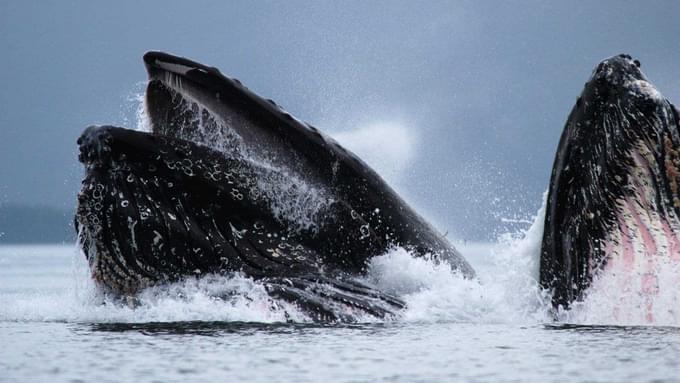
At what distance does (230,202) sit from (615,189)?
277cm

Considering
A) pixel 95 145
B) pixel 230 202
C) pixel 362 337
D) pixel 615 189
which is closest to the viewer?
pixel 362 337

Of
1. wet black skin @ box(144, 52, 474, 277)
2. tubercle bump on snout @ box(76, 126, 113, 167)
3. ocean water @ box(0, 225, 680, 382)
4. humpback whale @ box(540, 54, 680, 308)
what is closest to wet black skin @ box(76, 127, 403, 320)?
tubercle bump on snout @ box(76, 126, 113, 167)

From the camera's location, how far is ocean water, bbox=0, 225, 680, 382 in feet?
21.7

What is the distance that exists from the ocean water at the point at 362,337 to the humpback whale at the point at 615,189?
301mm

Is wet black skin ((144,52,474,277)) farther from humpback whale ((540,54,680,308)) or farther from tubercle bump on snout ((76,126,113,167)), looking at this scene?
humpback whale ((540,54,680,308))

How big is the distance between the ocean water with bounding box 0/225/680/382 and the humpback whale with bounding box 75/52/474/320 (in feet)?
0.59

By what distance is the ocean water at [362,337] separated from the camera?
662cm

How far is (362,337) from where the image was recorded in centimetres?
801

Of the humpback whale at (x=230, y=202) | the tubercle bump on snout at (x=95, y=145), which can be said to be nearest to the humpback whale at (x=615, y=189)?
the humpback whale at (x=230, y=202)

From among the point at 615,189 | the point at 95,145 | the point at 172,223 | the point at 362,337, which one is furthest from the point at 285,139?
the point at 615,189

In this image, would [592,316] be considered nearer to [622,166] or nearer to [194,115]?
[622,166]

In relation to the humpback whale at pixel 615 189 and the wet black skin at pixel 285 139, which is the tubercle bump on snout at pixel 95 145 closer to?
the wet black skin at pixel 285 139

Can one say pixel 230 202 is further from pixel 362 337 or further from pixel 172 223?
pixel 362 337

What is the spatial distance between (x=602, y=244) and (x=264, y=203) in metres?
2.51
